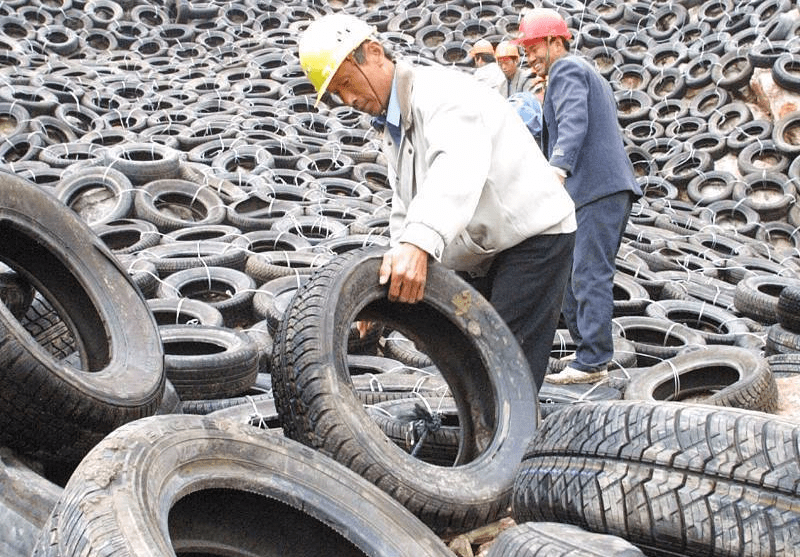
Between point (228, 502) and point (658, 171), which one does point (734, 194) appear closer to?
point (658, 171)


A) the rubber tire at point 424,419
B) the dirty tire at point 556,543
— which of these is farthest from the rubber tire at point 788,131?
the dirty tire at point 556,543

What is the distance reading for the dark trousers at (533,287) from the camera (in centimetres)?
357

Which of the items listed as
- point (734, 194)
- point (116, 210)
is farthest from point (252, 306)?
point (734, 194)

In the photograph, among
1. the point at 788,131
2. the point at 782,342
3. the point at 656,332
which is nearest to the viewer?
the point at 782,342

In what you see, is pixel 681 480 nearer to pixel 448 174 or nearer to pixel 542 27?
pixel 448 174

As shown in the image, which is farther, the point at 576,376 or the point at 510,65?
the point at 510,65

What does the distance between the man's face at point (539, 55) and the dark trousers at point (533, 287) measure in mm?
1901

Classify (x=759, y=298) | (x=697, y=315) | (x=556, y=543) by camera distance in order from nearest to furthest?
(x=556, y=543), (x=759, y=298), (x=697, y=315)

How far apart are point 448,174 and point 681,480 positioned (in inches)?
56.5

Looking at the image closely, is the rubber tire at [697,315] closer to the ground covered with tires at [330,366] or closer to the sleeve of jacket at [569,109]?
the ground covered with tires at [330,366]

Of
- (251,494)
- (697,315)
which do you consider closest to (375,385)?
(251,494)

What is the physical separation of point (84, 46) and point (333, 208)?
26.6 feet

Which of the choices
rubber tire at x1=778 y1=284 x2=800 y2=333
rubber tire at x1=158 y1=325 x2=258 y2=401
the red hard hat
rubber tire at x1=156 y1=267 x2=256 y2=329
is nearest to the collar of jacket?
rubber tire at x1=158 y1=325 x2=258 y2=401

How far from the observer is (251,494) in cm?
217
